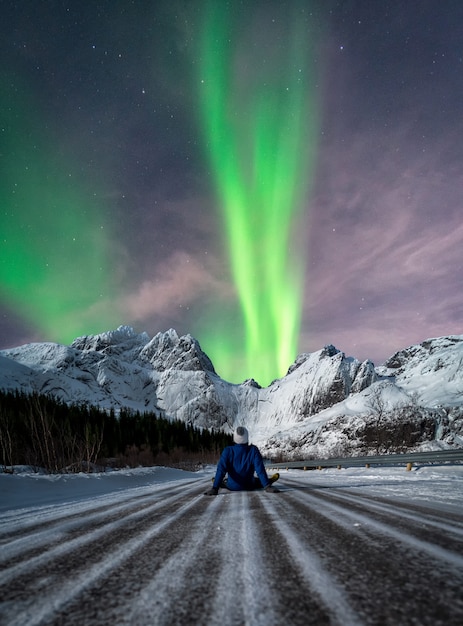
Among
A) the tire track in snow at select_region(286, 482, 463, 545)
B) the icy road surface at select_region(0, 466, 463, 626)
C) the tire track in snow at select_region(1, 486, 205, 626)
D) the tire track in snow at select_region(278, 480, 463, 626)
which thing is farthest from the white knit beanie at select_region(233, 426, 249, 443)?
the tire track in snow at select_region(1, 486, 205, 626)

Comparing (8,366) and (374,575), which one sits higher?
(8,366)

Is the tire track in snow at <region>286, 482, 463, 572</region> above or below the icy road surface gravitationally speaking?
below

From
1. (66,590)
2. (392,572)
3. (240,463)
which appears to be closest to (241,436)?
(240,463)

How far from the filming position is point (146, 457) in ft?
177

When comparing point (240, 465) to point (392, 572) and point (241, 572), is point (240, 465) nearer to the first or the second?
point (241, 572)

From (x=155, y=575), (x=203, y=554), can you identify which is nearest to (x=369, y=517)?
(x=203, y=554)

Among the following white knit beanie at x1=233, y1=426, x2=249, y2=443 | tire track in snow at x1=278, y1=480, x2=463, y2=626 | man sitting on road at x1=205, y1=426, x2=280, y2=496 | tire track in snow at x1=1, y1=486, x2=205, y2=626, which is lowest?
tire track in snow at x1=278, y1=480, x2=463, y2=626

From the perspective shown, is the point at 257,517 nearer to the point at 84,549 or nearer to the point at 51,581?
the point at 84,549

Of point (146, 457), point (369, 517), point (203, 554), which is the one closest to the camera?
point (203, 554)

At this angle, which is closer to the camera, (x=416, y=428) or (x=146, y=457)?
(x=146, y=457)

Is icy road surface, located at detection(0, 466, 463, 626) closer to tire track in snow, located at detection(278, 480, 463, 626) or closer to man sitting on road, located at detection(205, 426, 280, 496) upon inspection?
tire track in snow, located at detection(278, 480, 463, 626)

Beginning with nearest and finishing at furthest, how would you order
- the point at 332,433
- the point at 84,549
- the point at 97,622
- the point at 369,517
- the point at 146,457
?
the point at 97,622
the point at 84,549
the point at 369,517
the point at 146,457
the point at 332,433

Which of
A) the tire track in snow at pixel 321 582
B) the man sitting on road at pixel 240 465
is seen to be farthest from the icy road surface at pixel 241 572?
the man sitting on road at pixel 240 465

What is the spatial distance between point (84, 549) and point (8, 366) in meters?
237
